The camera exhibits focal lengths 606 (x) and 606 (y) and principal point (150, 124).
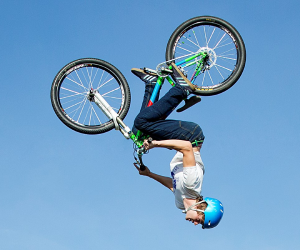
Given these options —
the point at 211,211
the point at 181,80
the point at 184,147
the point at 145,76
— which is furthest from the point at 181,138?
the point at 145,76

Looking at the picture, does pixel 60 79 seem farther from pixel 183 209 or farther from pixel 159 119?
pixel 183 209

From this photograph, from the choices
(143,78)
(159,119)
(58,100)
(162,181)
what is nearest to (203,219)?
(162,181)

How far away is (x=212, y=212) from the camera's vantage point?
13562mm

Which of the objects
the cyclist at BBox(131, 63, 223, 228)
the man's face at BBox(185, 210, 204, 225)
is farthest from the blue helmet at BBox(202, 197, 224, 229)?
the man's face at BBox(185, 210, 204, 225)

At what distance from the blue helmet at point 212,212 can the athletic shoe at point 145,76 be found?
3034 mm

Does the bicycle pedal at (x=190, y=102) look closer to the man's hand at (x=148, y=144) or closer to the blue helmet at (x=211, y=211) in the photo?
the man's hand at (x=148, y=144)

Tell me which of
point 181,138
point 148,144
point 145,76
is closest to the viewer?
point 148,144

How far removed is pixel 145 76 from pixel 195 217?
3489 millimetres

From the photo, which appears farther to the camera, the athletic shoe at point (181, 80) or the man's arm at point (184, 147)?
the athletic shoe at point (181, 80)

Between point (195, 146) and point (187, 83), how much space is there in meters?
1.43

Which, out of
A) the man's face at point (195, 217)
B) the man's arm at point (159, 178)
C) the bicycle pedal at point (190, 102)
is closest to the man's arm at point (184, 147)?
the man's face at point (195, 217)

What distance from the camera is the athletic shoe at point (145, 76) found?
561 inches

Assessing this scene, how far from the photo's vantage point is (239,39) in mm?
14406

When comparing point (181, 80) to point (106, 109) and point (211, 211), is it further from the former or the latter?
point (211, 211)
